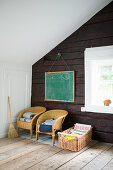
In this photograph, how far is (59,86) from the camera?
468cm

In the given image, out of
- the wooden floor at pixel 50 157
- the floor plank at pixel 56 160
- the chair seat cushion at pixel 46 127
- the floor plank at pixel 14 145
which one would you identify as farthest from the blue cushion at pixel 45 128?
the floor plank at pixel 56 160

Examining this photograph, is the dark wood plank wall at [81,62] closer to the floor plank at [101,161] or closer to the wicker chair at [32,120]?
the wicker chair at [32,120]

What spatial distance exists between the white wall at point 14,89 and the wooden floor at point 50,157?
72 centimetres

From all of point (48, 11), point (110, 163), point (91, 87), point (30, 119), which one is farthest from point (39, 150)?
point (48, 11)

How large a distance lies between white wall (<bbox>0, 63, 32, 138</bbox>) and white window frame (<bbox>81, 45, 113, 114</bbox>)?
1.62 meters

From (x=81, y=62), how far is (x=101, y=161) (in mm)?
2178

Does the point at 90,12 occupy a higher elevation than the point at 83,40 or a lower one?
higher

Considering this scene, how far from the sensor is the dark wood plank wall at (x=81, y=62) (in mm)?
4055

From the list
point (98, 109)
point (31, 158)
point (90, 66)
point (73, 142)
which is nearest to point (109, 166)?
point (73, 142)

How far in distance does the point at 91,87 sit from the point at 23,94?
1806 millimetres

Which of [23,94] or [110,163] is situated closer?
[110,163]

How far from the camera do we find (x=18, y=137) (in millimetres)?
4438

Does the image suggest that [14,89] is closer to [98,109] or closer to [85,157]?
[98,109]

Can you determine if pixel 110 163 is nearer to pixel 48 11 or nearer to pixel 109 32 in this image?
pixel 109 32
